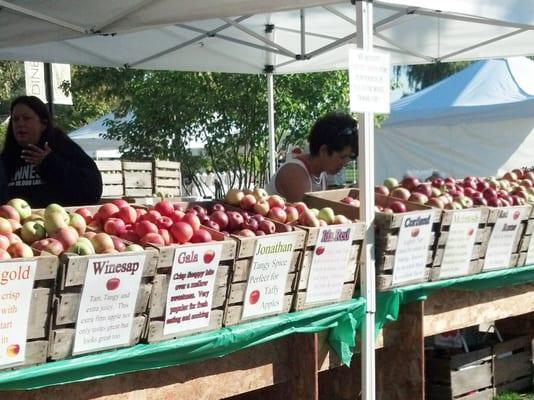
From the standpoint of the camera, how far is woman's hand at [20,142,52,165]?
4.22m

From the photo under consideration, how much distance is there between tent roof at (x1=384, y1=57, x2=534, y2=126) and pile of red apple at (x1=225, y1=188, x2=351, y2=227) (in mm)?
11452

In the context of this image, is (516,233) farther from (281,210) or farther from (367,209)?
(281,210)

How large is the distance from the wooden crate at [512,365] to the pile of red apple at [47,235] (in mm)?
3081

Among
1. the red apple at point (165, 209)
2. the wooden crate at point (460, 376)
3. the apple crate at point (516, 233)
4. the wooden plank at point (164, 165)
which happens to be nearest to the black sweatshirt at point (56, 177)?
the red apple at point (165, 209)

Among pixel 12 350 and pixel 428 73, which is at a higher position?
pixel 428 73

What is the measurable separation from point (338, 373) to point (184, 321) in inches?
60.7

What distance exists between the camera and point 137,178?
29.7 feet

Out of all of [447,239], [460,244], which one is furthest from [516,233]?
[447,239]

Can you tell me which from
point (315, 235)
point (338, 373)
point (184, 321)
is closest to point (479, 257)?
point (338, 373)

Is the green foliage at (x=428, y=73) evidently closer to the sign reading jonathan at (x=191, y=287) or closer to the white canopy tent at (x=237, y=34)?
the white canopy tent at (x=237, y=34)

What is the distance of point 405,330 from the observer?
416 centimetres

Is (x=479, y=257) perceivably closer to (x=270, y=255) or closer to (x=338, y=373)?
(x=338, y=373)

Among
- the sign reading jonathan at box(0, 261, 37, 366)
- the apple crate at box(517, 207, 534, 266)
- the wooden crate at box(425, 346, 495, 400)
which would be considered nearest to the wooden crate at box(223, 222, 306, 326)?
the sign reading jonathan at box(0, 261, 37, 366)

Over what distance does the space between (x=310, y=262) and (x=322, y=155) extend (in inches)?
47.3
